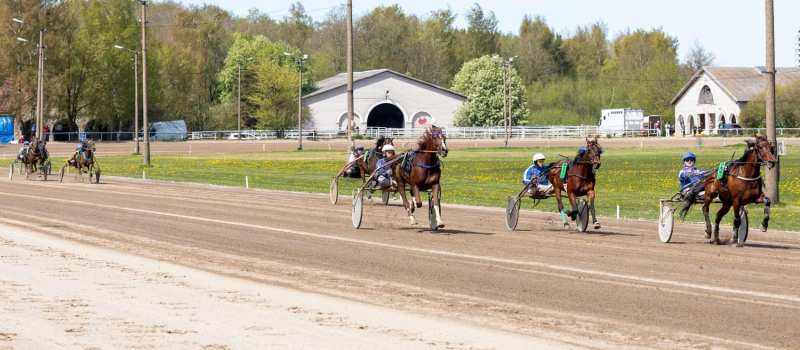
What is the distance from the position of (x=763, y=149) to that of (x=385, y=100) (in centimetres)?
8074

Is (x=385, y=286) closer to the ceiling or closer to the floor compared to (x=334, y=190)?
closer to the floor

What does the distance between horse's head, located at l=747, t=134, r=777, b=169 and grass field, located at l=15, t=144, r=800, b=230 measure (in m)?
4.56

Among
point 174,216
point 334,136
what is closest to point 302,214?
point 174,216

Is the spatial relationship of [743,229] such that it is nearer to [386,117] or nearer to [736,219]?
[736,219]

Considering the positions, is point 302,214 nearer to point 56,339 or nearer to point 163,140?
point 56,339

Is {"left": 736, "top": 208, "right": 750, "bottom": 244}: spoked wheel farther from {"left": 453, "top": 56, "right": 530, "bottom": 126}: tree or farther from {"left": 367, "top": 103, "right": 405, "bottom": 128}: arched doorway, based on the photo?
{"left": 367, "top": 103, "right": 405, "bottom": 128}: arched doorway

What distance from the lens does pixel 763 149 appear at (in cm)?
1449

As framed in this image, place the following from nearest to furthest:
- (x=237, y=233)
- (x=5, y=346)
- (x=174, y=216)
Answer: (x=5, y=346)
(x=237, y=233)
(x=174, y=216)

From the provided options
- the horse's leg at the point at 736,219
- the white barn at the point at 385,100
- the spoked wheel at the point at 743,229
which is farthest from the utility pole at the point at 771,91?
the white barn at the point at 385,100

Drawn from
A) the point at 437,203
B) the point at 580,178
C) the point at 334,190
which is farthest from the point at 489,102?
the point at 437,203

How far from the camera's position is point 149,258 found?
13.6m

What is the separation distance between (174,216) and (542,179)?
769 centimetres

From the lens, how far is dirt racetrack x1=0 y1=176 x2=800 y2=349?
8.34 metres

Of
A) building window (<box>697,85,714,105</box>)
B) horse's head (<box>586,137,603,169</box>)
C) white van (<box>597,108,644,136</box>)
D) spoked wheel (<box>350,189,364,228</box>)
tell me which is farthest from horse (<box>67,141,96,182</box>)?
building window (<box>697,85,714,105</box>)
